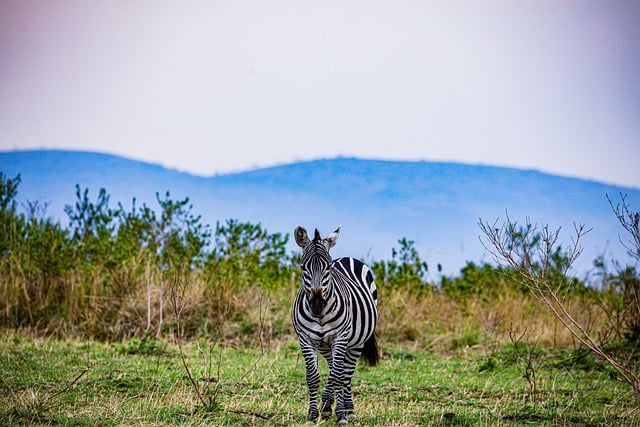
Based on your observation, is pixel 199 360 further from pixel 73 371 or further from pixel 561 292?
pixel 561 292

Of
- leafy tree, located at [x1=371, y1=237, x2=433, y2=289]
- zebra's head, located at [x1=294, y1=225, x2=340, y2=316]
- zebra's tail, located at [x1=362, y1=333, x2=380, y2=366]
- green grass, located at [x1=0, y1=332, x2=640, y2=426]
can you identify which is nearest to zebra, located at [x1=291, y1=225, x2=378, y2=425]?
zebra's head, located at [x1=294, y1=225, x2=340, y2=316]

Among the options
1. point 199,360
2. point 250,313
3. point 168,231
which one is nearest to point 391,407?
point 199,360

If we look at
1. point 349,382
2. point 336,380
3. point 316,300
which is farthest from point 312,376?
point 316,300

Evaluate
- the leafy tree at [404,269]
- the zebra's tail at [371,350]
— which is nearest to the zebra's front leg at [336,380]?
the zebra's tail at [371,350]

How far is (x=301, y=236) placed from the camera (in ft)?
28.1

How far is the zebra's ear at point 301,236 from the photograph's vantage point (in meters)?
8.53

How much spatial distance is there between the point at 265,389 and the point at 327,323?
2242 mm

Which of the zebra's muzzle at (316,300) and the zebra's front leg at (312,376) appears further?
the zebra's front leg at (312,376)

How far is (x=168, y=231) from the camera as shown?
16.8 metres

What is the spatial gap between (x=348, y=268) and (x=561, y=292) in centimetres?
931

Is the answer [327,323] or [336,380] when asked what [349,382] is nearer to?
[336,380]

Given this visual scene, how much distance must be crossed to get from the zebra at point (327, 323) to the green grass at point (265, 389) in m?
0.32

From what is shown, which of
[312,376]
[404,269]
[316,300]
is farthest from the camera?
[404,269]

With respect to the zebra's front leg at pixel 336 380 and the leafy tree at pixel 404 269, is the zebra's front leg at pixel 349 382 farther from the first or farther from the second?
the leafy tree at pixel 404 269
